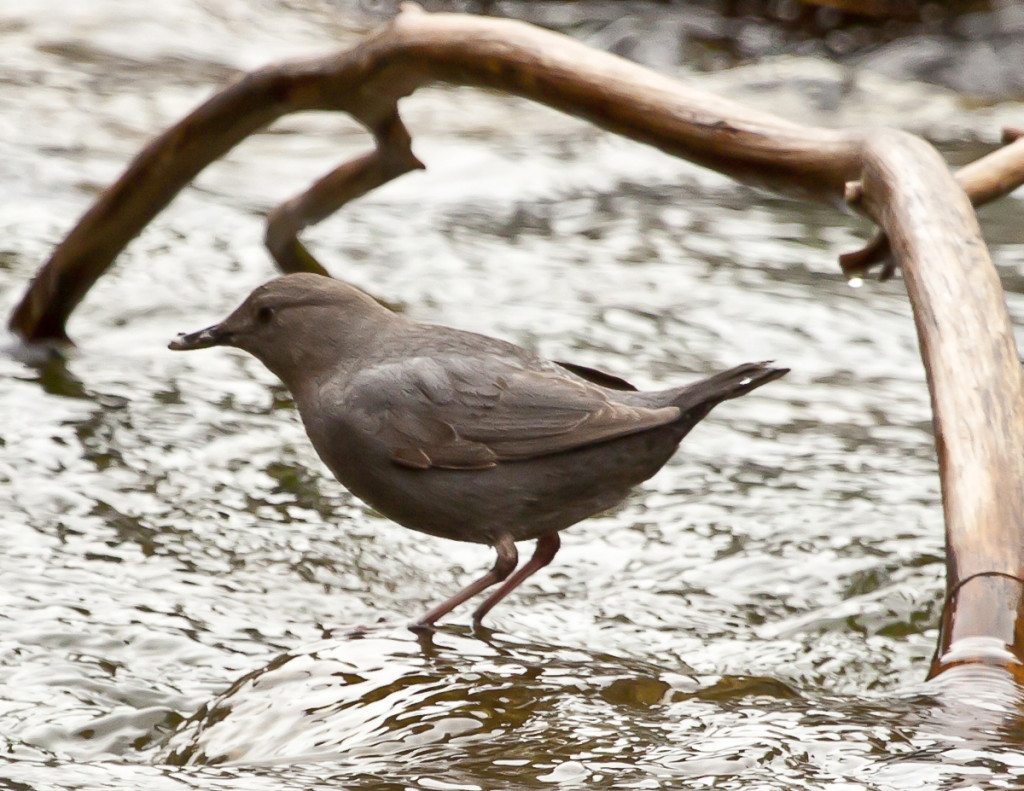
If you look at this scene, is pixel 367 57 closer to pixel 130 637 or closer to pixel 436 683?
pixel 130 637

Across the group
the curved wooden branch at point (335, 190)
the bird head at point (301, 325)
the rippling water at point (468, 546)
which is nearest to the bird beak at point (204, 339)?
the bird head at point (301, 325)

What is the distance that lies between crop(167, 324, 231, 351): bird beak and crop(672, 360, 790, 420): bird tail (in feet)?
3.98

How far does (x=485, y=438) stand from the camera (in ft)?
11.5

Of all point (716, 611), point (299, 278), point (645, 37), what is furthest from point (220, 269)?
point (645, 37)

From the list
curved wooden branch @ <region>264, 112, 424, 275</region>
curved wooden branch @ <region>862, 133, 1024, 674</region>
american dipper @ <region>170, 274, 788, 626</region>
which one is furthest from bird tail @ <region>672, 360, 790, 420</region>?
curved wooden branch @ <region>264, 112, 424, 275</region>

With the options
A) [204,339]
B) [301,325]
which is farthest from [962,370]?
[204,339]

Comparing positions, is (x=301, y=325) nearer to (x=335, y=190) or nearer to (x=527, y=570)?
(x=527, y=570)

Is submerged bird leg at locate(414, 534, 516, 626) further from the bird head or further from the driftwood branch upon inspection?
the driftwood branch

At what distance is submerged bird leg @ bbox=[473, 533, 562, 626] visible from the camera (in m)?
3.69

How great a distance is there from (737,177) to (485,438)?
1.21 m

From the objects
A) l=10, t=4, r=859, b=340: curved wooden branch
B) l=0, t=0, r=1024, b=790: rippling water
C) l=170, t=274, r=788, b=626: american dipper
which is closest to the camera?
l=0, t=0, r=1024, b=790: rippling water

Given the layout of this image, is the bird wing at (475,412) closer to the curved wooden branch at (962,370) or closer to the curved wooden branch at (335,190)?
the curved wooden branch at (962,370)

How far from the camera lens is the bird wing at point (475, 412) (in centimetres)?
346

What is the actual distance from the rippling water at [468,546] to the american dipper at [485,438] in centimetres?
31
